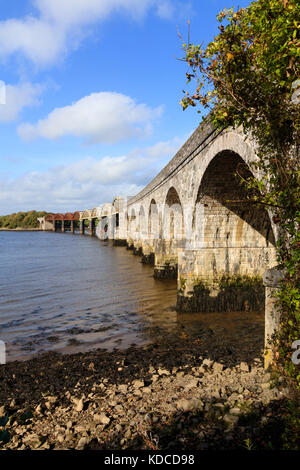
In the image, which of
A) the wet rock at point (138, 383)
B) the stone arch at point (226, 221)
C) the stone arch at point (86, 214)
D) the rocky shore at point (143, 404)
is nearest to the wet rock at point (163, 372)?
the rocky shore at point (143, 404)

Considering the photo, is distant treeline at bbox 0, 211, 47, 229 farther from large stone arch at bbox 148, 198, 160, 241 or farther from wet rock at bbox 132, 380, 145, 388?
wet rock at bbox 132, 380, 145, 388

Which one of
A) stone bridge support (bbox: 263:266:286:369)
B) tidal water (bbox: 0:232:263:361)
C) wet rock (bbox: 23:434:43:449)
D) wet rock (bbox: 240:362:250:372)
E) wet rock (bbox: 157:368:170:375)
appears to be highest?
stone bridge support (bbox: 263:266:286:369)

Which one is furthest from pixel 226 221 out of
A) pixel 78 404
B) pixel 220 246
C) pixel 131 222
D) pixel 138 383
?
pixel 131 222

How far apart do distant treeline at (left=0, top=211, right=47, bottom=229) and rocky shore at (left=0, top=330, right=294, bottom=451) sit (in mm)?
142516

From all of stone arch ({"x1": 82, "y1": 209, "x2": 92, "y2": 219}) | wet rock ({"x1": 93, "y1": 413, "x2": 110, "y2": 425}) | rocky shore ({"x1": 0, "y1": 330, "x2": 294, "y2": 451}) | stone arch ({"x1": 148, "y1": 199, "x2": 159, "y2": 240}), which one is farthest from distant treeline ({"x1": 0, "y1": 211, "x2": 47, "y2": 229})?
wet rock ({"x1": 93, "y1": 413, "x2": 110, "y2": 425})

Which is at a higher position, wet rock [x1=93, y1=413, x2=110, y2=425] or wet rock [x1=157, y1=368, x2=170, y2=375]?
wet rock [x1=93, y1=413, x2=110, y2=425]

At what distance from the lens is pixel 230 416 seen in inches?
167

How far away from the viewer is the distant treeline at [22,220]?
141250mm

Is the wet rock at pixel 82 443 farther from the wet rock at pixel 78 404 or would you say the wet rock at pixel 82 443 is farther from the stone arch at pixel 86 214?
the stone arch at pixel 86 214

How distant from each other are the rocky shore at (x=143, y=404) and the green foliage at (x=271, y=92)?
37.7 inches

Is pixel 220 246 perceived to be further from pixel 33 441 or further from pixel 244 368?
pixel 33 441

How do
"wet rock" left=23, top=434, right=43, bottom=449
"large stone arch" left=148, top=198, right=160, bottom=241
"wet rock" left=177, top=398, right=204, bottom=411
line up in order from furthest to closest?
"large stone arch" left=148, top=198, right=160, bottom=241 < "wet rock" left=177, top=398, right=204, bottom=411 < "wet rock" left=23, top=434, right=43, bottom=449

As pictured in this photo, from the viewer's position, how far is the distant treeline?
141250mm
